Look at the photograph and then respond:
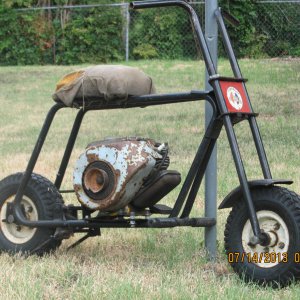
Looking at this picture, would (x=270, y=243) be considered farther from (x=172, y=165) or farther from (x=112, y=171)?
(x=172, y=165)

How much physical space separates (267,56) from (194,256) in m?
17.5

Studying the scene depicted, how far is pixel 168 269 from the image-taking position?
13.6 feet

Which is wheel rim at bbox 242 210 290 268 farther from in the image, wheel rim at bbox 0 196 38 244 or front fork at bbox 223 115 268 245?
wheel rim at bbox 0 196 38 244

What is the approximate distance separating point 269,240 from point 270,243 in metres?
0.02

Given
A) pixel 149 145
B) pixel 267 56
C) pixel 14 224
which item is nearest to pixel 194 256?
pixel 149 145

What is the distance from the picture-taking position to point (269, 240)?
376 centimetres

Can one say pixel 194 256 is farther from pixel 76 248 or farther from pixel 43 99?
pixel 43 99

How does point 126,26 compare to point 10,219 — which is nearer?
point 10,219

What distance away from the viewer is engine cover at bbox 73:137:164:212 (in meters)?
4.15

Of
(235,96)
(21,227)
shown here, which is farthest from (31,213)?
(235,96)

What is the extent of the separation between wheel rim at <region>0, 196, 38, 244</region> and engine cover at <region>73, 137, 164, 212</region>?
481 mm

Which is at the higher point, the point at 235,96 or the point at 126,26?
the point at 126,26

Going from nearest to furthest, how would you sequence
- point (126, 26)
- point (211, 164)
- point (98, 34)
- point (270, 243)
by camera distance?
1. point (270, 243)
2. point (211, 164)
3. point (126, 26)
4. point (98, 34)

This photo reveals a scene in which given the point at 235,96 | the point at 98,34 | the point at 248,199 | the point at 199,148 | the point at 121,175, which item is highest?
the point at 98,34
